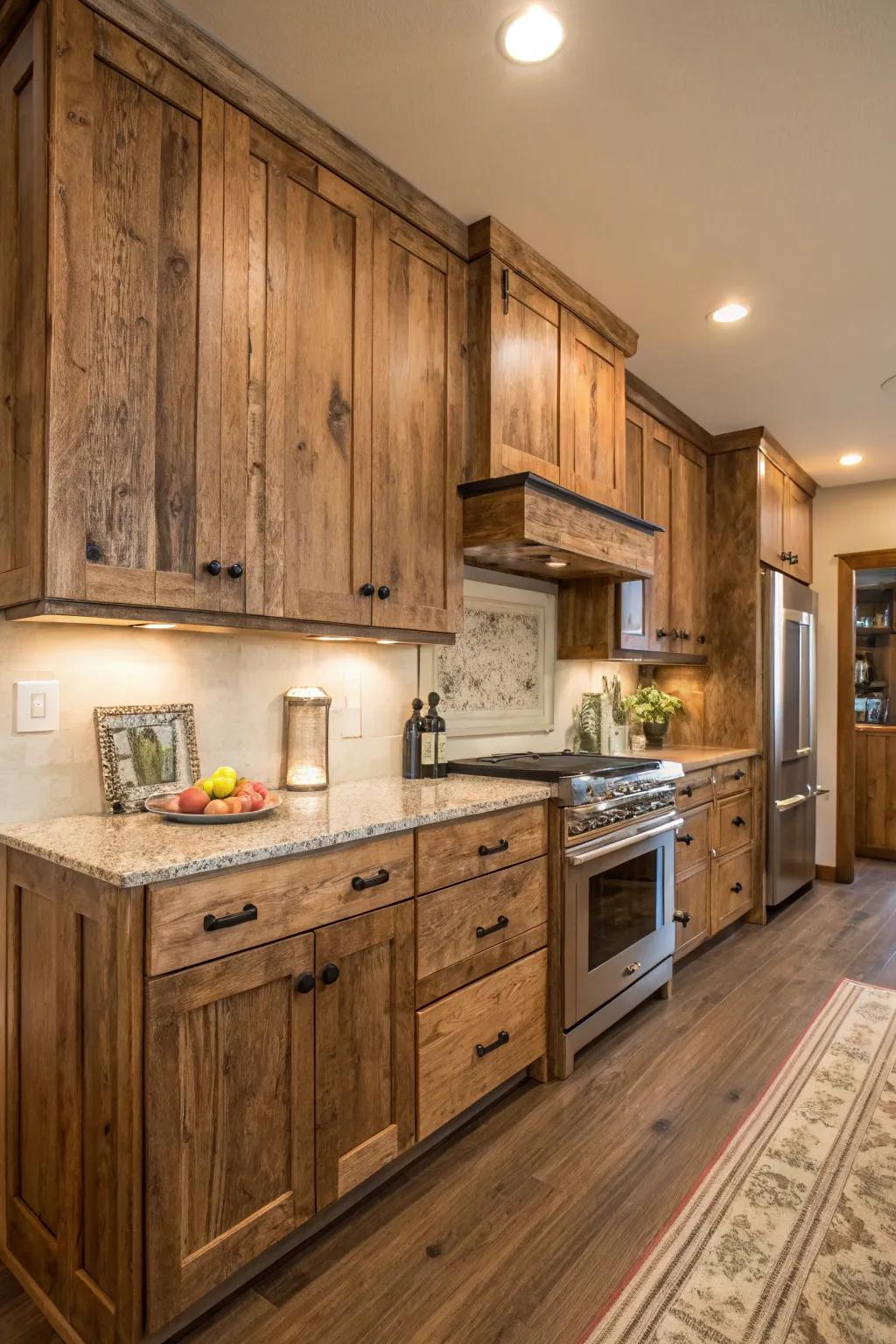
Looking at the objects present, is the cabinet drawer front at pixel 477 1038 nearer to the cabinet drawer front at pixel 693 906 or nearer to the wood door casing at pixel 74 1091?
the wood door casing at pixel 74 1091

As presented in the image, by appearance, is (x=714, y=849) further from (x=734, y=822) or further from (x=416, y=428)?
(x=416, y=428)

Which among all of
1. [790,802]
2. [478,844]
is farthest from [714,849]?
[478,844]

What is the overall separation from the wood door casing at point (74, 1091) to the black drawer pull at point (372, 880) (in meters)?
0.51

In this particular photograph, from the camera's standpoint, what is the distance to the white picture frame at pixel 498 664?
2.94 meters

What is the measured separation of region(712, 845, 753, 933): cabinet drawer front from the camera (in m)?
3.70

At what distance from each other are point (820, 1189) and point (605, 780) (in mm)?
1232

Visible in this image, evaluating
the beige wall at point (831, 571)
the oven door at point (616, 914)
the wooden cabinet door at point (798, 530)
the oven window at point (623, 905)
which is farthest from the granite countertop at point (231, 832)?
the beige wall at point (831, 571)

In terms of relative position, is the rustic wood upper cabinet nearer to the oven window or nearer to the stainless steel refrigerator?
the oven window

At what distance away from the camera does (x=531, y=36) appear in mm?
1674

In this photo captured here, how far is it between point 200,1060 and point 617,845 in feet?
5.33

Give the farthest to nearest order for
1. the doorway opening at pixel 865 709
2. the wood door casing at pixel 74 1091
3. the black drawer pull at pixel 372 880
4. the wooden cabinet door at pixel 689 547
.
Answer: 1. the doorway opening at pixel 865 709
2. the wooden cabinet door at pixel 689 547
3. the black drawer pull at pixel 372 880
4. the wood door casing at pixel 74 1091

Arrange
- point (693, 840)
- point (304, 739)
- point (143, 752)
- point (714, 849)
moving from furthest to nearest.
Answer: point (714, 849), point (693, 840), point (304, 739), point (143, 752)

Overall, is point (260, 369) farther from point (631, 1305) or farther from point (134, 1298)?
point (631, 1305)

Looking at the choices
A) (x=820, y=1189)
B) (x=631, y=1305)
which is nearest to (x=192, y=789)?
(x=631, y=1305)
